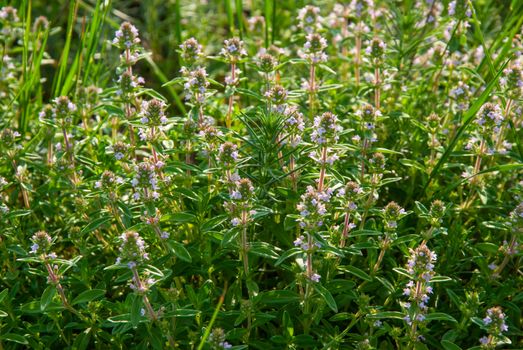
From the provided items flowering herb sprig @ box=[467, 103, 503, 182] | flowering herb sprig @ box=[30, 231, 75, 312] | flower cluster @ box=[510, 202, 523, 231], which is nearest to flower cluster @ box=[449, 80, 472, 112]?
flowering herb sprig @ box=[467, 103, 503, 182]

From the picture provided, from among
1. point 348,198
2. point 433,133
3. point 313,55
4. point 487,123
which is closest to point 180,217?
point 348,198

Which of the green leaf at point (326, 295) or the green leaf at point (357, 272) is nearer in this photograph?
the green leaf at point (326, 295)

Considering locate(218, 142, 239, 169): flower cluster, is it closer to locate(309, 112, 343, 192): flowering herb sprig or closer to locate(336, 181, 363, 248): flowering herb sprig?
locate(309, 112, 343, 192): flowering herb sprig

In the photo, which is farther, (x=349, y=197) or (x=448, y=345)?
(x=349, y=197)

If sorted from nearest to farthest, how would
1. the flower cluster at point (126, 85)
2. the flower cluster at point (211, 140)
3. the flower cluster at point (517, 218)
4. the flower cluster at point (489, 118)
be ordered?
the flower cluster at point (517, 218)
the flower cluster at point (211, 140)
the flower cluster at point (489, 118)
the flower cluster at point (126, 85)

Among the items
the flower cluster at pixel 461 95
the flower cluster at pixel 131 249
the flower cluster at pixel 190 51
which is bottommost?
the flower cluster at pixel 131 249

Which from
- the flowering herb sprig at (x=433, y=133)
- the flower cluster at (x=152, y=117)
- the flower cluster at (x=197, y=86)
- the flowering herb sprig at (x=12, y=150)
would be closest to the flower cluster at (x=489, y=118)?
the flowering herb sprig at (x=433, y=133)

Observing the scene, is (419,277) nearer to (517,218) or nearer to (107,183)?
(517,218)

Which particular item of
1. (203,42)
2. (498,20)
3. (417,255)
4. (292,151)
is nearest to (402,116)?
(292,151)

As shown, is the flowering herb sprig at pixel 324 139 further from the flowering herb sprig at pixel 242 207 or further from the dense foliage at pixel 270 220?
the flowering herb sprig at pixel 242 207
